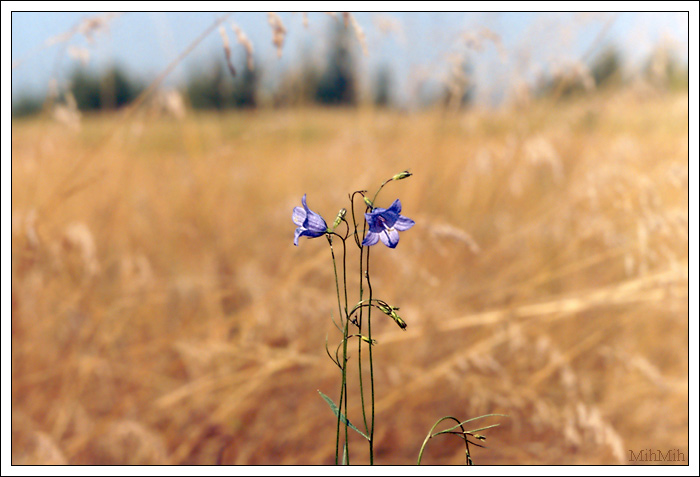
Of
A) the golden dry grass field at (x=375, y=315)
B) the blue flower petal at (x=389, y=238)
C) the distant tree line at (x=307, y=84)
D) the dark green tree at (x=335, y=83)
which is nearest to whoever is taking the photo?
the blue flower petal at (x=389, y=238)

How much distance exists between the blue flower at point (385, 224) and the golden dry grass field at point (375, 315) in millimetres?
355

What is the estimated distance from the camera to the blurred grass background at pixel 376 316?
104cm

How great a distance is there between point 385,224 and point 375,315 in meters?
0.83

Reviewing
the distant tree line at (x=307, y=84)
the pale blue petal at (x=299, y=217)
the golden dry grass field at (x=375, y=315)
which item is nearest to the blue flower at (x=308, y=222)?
the pale blue petal at (x=299, y=217)

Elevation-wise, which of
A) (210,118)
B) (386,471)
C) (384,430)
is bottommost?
(386,471)

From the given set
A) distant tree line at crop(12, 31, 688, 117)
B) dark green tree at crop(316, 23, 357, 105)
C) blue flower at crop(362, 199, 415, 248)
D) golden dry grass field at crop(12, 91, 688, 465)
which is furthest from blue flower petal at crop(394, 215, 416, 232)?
dark green tree at crop(316, 23, 357, 105)

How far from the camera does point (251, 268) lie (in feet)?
4.35

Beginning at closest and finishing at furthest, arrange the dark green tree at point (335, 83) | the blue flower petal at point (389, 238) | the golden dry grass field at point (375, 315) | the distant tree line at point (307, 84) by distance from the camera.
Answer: the blue flower petal at point (389, 238) → the golden dry grass field at point (375, 315) → the distant tree line at point (307, 84) → the dark green tree at point (335, 83)

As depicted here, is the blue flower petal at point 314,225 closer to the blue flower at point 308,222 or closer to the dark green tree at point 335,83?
the blue flower at point 308,222

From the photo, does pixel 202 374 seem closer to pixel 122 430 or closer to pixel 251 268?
pixel 122 430

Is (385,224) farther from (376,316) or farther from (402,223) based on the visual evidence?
(376,316)

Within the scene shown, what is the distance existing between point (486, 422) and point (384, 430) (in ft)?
0.77

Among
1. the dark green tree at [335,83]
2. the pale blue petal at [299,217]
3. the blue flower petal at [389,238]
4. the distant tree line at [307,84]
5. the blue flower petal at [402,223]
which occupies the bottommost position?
the blue flower petal at [389,238]

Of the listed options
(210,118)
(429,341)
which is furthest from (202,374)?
(210,118)
